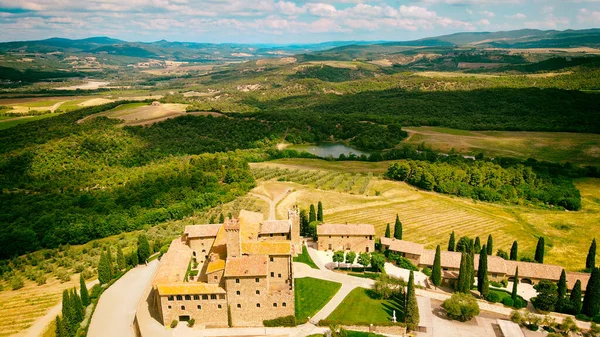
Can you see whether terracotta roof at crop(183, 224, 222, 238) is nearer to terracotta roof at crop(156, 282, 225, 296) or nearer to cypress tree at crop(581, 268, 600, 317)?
terracotta roof at crop(156, 282, 225, 296)

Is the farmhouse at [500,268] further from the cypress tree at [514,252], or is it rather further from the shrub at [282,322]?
the shrub at [282,322]

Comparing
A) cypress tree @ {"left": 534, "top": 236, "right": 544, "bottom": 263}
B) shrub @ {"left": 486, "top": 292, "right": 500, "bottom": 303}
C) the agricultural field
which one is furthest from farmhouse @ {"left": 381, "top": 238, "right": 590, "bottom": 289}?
the agricultural field

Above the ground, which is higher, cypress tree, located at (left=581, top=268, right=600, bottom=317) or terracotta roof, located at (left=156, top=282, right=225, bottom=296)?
terracotta roof, located at (left=156, top=282, right=225, bottom=296)

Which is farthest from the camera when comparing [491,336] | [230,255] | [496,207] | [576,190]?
[576,190]

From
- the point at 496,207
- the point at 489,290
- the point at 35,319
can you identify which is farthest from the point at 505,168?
the point at 35,319

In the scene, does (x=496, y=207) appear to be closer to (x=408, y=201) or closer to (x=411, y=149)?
(x=408, y=201)

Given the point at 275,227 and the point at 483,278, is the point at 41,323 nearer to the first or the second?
the point at 275,227

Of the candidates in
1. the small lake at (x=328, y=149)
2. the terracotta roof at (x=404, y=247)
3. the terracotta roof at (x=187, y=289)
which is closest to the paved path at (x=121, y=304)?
the terracotta roof at (x=187, y=289)
